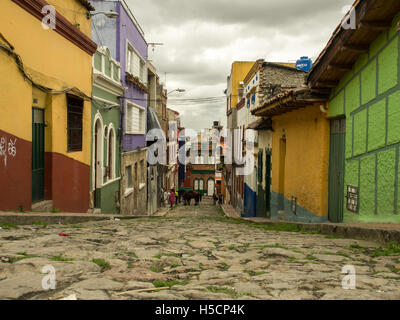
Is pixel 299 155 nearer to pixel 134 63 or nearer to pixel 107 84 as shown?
pixel 107 84

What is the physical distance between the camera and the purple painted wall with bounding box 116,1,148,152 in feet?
51.7

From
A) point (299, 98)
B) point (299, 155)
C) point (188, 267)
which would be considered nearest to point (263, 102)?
point (299, 155)

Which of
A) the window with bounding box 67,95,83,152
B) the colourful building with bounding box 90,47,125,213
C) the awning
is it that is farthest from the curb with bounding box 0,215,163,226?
the awning

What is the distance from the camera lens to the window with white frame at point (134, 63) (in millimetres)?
17734

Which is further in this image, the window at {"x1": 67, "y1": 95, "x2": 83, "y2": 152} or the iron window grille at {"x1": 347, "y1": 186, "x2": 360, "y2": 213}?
the window at {"x1": 67, "y1": 95, "x2": 83, "y2": 152}

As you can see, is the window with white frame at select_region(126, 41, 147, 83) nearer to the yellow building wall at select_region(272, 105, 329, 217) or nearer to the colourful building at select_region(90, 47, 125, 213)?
the colourful building at select_region(90, 47, 125, 213)

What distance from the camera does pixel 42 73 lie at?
8.20 metres

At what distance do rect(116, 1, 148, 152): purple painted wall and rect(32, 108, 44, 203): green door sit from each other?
7.29 meters

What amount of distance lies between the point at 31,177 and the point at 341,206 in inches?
251

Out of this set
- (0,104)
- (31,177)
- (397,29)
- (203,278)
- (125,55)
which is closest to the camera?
(203,278)

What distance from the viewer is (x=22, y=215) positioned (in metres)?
6.79

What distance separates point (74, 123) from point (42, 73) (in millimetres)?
2175
